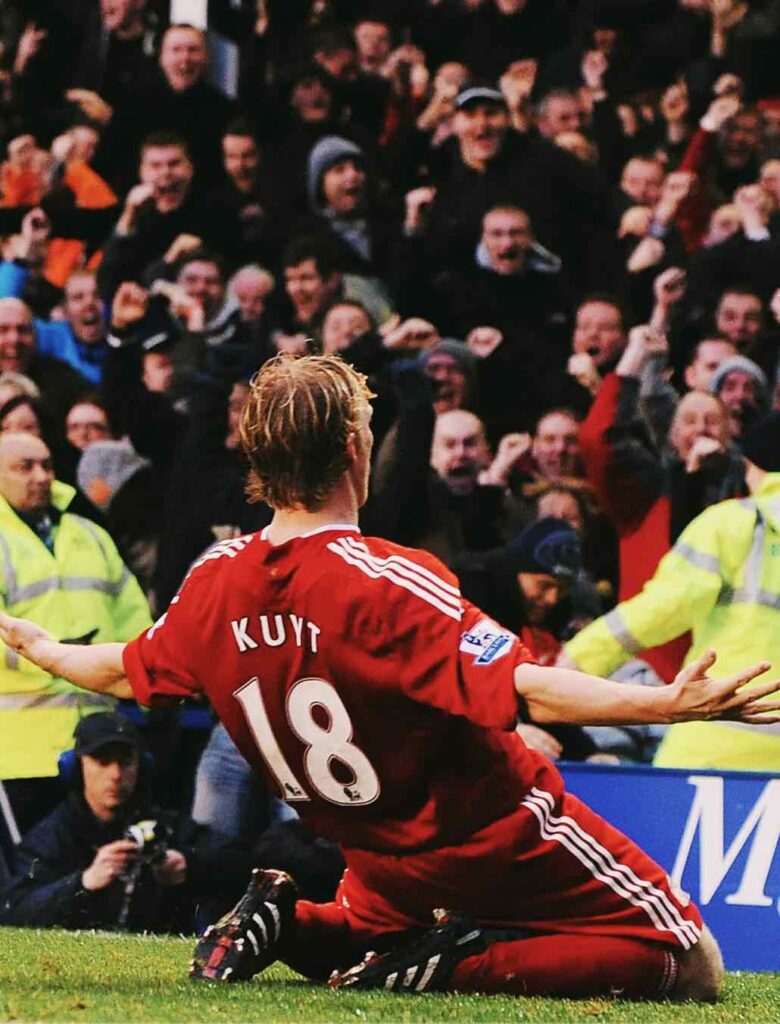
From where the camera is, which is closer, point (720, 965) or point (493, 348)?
point (720, 965)

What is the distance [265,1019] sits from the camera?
390 centimetres

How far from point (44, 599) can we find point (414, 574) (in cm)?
419

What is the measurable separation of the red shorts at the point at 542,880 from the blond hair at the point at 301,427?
0.83 meters

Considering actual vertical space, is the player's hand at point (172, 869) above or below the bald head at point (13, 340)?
below

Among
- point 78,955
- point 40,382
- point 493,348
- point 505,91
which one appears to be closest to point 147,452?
point 40,382

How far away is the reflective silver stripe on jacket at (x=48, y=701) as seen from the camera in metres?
8.02

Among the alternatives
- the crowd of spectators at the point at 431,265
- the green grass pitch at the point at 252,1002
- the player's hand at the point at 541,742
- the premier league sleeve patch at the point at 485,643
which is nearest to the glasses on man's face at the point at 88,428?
the crowd of spectators at the point at 431,265

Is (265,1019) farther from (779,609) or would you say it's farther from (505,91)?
(505,91)

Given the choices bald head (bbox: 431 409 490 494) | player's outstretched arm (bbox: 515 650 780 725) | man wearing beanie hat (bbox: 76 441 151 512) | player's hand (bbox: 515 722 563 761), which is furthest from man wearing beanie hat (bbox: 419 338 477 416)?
player's outstretched arm (bbox: 515 650 780 725)

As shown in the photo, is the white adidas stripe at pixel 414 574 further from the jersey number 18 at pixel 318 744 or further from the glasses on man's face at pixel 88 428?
the glasses on man's face at pixel 88 428

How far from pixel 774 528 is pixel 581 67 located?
443 centimetres

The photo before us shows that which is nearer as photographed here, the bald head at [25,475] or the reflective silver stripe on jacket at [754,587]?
the reflective silver stripe on jacket at [754,587]

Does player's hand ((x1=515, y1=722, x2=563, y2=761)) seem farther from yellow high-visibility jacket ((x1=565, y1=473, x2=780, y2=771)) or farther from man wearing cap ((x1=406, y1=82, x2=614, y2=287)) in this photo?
man wearing cap ((x1=406, y1=82, x2=614, y2=287))

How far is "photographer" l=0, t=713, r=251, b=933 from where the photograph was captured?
7023 mm
